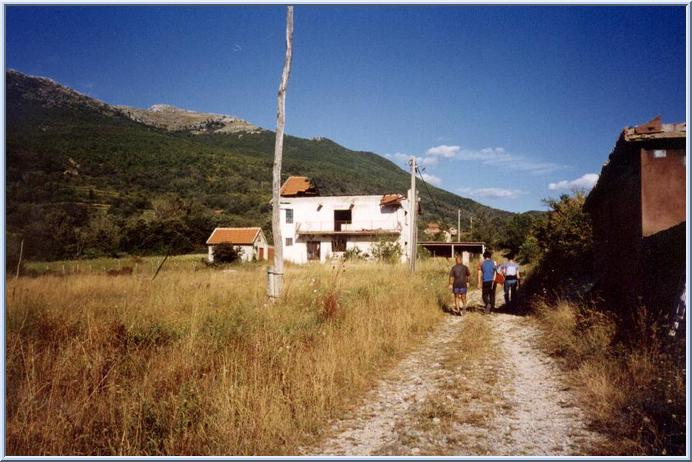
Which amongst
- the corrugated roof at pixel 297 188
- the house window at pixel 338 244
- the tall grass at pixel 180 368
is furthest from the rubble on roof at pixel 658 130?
the corrugated roof at pixel 297 188

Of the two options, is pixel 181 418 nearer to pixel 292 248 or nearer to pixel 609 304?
pixel 609 304

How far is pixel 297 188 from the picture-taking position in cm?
4053

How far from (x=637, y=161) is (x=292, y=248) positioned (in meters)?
32.1

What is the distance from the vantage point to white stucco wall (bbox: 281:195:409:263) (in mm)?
34031

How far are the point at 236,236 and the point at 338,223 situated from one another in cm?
1274

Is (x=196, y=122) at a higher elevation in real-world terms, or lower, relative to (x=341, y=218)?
higher

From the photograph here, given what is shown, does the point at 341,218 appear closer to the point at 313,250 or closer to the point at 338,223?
the point at 338,223

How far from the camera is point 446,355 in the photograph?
17.6ft

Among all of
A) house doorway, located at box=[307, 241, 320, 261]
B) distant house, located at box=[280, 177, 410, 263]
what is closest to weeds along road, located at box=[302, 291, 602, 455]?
distant house, located at box=[280, 177, 410, 263]

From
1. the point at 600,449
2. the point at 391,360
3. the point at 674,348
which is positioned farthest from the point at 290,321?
the point at 674,348

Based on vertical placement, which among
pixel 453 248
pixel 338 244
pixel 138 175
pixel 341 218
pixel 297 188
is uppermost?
pixel 138 175

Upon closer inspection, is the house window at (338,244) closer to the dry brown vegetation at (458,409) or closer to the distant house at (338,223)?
the distant house at (338,223)

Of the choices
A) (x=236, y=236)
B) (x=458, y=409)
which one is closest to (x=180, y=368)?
(x=458, y=409)

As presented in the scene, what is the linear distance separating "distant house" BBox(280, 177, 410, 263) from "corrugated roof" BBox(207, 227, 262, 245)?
19.7ft
